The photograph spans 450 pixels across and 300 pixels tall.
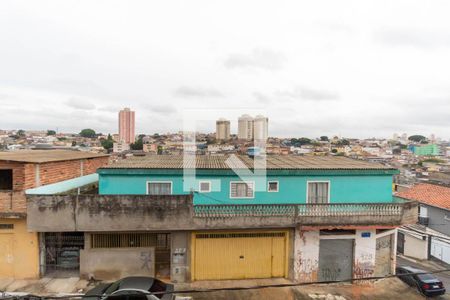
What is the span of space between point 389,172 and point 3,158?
17.8 m

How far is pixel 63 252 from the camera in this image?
42.0 ft

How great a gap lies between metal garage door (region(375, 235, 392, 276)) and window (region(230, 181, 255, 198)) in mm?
6549

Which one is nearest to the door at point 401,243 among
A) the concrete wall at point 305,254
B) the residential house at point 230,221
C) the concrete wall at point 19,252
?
the residential house at point 230,221

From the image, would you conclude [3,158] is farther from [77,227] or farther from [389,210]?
[389,210]

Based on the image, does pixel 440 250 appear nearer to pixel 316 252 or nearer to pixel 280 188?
pixel 316 252

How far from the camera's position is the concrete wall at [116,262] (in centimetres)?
1241

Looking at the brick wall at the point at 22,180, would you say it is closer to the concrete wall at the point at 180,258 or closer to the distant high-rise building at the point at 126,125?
the concrete wall at the point at 180,258

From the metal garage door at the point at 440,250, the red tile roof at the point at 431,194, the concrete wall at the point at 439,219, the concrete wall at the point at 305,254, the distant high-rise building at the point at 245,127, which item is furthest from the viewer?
the red tile roof at the point at 431,194

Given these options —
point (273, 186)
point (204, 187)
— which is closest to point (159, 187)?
point (204, 187)

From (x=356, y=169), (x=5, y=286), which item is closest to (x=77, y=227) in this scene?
(x=5, y=286)

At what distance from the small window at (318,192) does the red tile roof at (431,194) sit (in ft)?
50.5

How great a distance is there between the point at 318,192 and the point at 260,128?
16.6 feet

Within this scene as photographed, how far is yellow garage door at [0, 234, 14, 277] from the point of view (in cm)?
1229

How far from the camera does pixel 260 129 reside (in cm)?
1702
